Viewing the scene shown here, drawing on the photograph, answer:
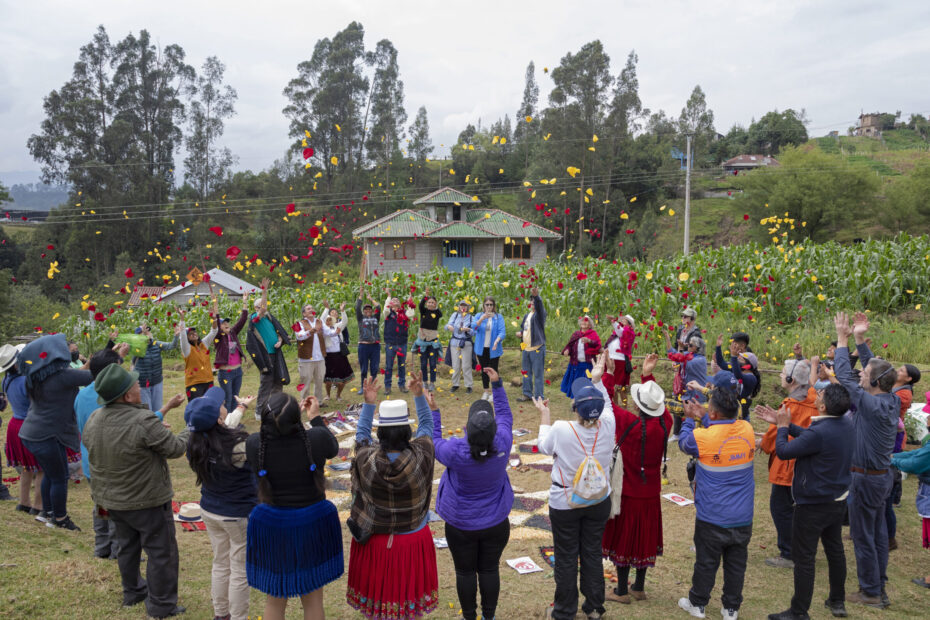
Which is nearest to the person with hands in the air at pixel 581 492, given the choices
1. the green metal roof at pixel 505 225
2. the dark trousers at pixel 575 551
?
the dark trousers at pixel 575 551

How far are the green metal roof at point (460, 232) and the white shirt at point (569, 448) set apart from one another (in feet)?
114

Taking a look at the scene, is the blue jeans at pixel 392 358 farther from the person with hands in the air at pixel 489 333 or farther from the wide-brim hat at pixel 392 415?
the wide-brim hat at pixel 392 415

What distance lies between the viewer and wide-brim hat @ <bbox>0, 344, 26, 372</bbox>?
6.11m

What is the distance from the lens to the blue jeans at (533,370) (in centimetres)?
1074

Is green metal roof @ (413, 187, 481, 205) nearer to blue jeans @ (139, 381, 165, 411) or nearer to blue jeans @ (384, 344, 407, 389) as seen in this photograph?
blue jeans @ (384, 344, 407, 389)

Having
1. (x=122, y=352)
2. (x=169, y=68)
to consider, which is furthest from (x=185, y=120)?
(x=122, y=352)

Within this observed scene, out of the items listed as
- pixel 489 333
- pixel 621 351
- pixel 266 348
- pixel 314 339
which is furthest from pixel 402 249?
pixel 621 351

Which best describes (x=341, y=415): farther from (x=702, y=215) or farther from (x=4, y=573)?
(x=702, y=215)

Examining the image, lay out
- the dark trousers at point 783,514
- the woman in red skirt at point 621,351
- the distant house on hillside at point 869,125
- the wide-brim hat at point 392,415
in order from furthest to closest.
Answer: the distant house on hillside at point 869,125 → the woman in red skirt at point 621,351 → the dark trousers at point 783,514 → the wide-brim hat at point 392,415

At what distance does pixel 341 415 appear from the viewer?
1041cm

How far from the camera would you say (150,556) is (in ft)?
14.0

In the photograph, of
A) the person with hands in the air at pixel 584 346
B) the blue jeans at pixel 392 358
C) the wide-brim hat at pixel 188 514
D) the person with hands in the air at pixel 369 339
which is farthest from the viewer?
the blue jeans at pixel 392 358

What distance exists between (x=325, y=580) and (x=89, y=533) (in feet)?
11.2

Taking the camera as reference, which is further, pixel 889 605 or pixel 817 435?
pixel 889 605
